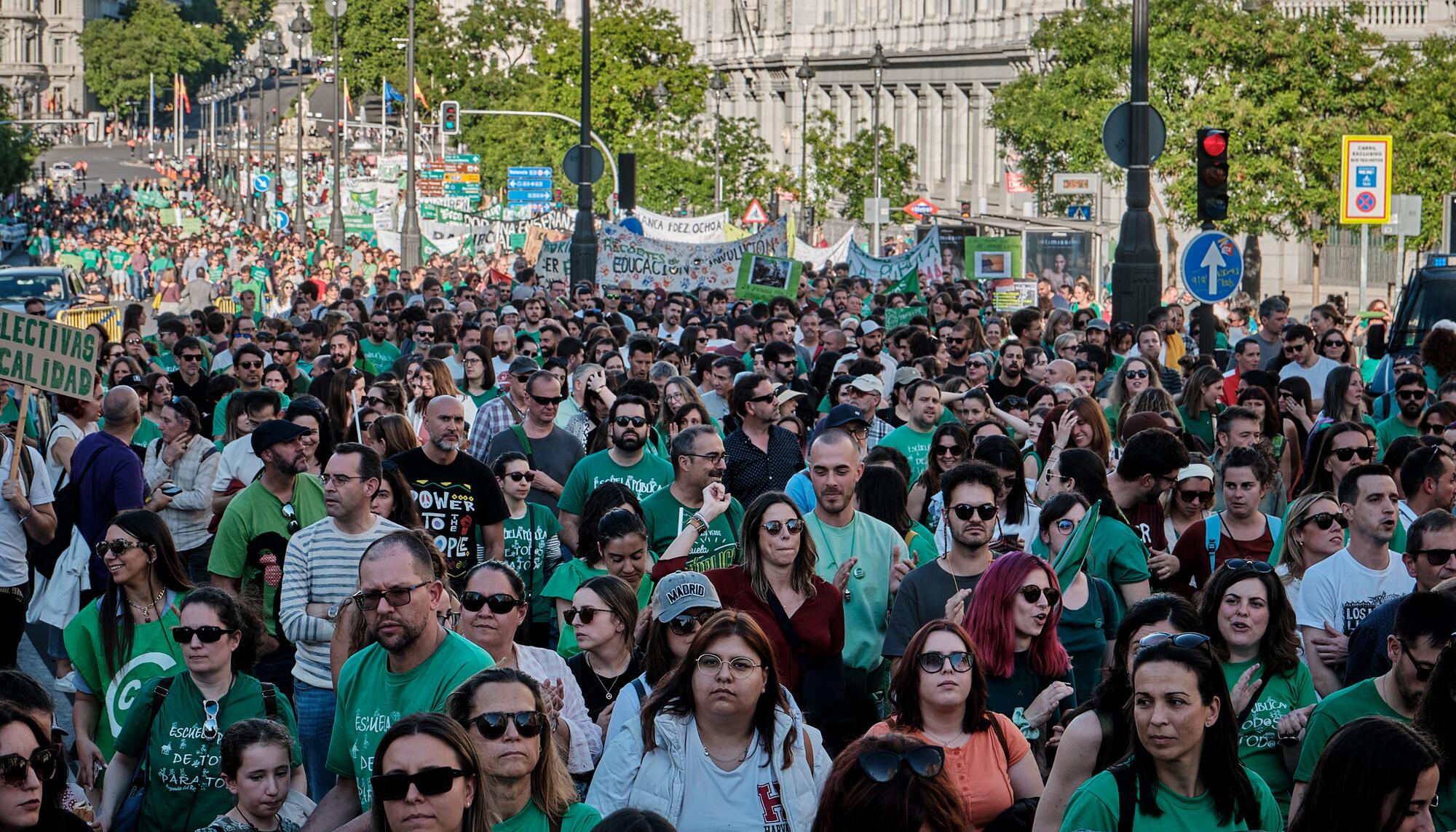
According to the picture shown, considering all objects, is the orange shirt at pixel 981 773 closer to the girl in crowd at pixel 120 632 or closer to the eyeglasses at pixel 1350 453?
the girl in crowd at pixel 120 632

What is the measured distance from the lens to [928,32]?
72.3 metres

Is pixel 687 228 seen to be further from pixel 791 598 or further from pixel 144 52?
pixel 144 52

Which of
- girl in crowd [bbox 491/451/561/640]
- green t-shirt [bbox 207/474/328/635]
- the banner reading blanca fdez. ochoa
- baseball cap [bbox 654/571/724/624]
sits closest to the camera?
baseball cap [bbox 654/571/724/624]

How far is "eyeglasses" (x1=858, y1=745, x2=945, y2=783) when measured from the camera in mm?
4930

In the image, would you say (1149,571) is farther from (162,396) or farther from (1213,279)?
(1213,279)

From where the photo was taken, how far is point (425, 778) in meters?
5.23

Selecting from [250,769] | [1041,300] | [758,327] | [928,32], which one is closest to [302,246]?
[928,32]

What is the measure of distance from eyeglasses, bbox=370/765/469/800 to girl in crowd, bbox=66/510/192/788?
8.13ft

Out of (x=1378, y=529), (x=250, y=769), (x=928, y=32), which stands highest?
(x=928, y=32)

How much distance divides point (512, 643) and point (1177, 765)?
2.31 metres

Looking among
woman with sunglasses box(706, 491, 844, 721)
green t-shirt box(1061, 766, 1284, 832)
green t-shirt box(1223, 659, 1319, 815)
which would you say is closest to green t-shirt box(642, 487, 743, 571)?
woman with sunglasses box(706, 491, 844, 721)

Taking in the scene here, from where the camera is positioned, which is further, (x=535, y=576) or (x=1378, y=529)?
(x=535, y=576)

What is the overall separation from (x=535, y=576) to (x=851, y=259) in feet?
77.7

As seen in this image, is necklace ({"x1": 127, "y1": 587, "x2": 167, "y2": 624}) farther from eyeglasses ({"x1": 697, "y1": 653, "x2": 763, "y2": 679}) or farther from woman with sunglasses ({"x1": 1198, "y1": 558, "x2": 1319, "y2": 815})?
woman with sunglasses ({"x1": 1198, "y1": 558, "x2": 1319, "y2": 815})
